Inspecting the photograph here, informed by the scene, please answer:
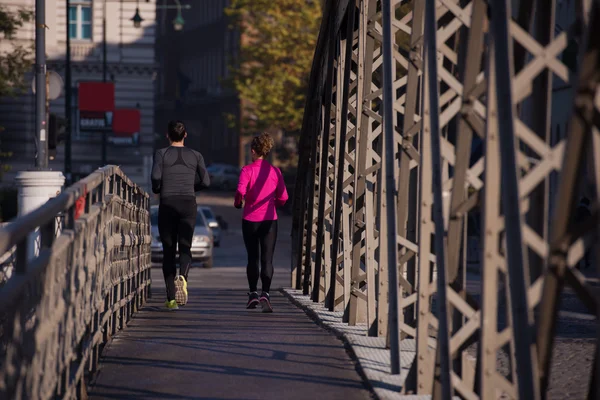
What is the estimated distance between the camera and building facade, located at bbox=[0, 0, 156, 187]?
6338 cm

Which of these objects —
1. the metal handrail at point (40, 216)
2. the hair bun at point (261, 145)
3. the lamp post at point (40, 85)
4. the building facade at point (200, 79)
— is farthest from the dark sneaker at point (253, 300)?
the building facade at point (200, 79)

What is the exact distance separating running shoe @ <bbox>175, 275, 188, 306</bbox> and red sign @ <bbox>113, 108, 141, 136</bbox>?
51.5 metres

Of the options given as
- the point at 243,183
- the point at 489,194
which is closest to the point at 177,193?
the point at 243,183

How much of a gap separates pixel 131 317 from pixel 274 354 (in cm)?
355

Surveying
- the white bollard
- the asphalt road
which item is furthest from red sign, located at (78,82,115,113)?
the asphalt road

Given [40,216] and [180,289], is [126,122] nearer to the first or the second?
[180,289]

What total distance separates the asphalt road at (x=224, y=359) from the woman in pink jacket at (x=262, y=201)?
1.65ft

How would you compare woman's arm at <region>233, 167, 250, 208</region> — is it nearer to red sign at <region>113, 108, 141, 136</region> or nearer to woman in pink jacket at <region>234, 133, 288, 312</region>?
woman in pink jacket at <region>234, 133, 288, 312</region>

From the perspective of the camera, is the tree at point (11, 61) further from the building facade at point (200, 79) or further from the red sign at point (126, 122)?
the building facade at point (200, 79)

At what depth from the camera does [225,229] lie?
57438 mm

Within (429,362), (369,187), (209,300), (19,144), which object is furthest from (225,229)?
(429,362)

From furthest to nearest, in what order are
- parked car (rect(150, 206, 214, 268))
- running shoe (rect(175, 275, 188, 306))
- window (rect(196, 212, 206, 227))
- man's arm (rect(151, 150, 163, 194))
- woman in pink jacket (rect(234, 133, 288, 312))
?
1. window (rect(196, 212, 206, 227))
2. parked car (rect(150, 206, 214, 268))
3. woman in pink jacket (rect(234, 133, 288, 312))
4. running shoe (rect(175, 275, 188, 306))
5. man's arm (rect(151, 150, 163, 194))

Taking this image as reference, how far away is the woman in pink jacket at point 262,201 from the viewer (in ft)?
44.8

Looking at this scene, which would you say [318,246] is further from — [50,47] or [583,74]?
[50,47]
